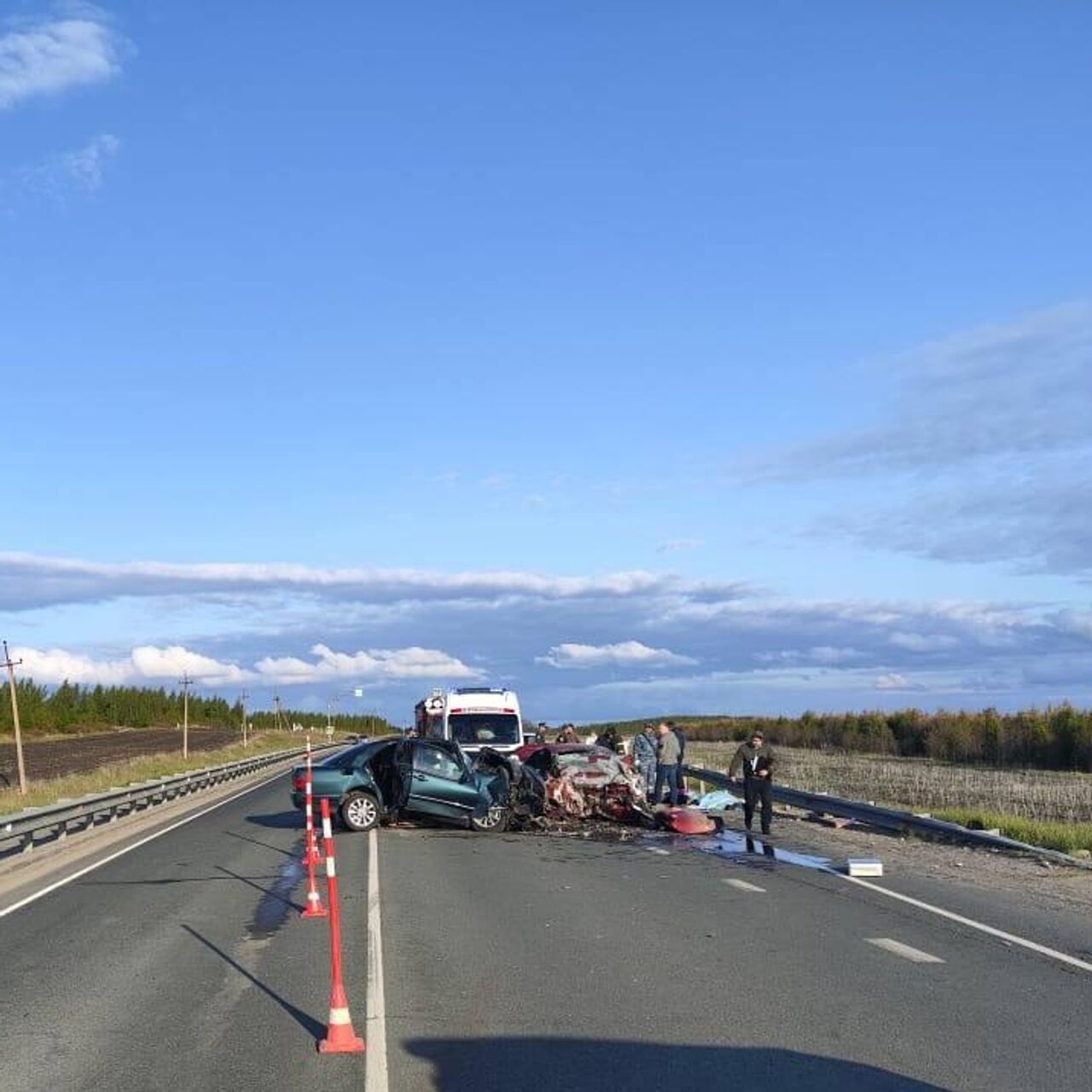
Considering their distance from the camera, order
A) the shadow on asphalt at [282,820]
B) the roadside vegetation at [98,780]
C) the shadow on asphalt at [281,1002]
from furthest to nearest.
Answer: the roadside vegetation at [98,780] < the shadow on asphalt at [282,820] < the shadow on asphalt at [281,1002]

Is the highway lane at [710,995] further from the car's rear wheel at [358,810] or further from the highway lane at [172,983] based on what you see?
the car's rear wheel at [358,810]

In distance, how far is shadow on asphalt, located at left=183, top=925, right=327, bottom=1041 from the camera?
27.7ft

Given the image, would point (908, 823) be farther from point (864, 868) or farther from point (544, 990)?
point (544, 990)

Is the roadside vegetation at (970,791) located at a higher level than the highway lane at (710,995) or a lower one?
lower

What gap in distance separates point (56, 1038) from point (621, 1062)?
134 inches

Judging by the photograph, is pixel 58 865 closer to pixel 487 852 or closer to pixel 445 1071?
pixel 487 852

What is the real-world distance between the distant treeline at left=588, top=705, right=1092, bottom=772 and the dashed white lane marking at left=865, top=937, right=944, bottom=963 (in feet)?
99.3

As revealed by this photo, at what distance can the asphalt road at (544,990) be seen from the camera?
740 cm

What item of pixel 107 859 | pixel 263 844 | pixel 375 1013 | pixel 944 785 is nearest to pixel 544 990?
pixel 375 1013

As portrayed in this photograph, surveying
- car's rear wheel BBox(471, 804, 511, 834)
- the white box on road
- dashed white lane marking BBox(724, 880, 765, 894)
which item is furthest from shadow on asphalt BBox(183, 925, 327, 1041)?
car's rear wheel BBox(471, 804, 511, 834)

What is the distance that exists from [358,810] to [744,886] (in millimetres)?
8770

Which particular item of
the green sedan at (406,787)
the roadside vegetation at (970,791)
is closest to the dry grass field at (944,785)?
the roadside vegetation at (970,791)

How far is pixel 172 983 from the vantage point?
1002cm

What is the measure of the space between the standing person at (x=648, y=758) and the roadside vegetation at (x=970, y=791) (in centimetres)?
524
